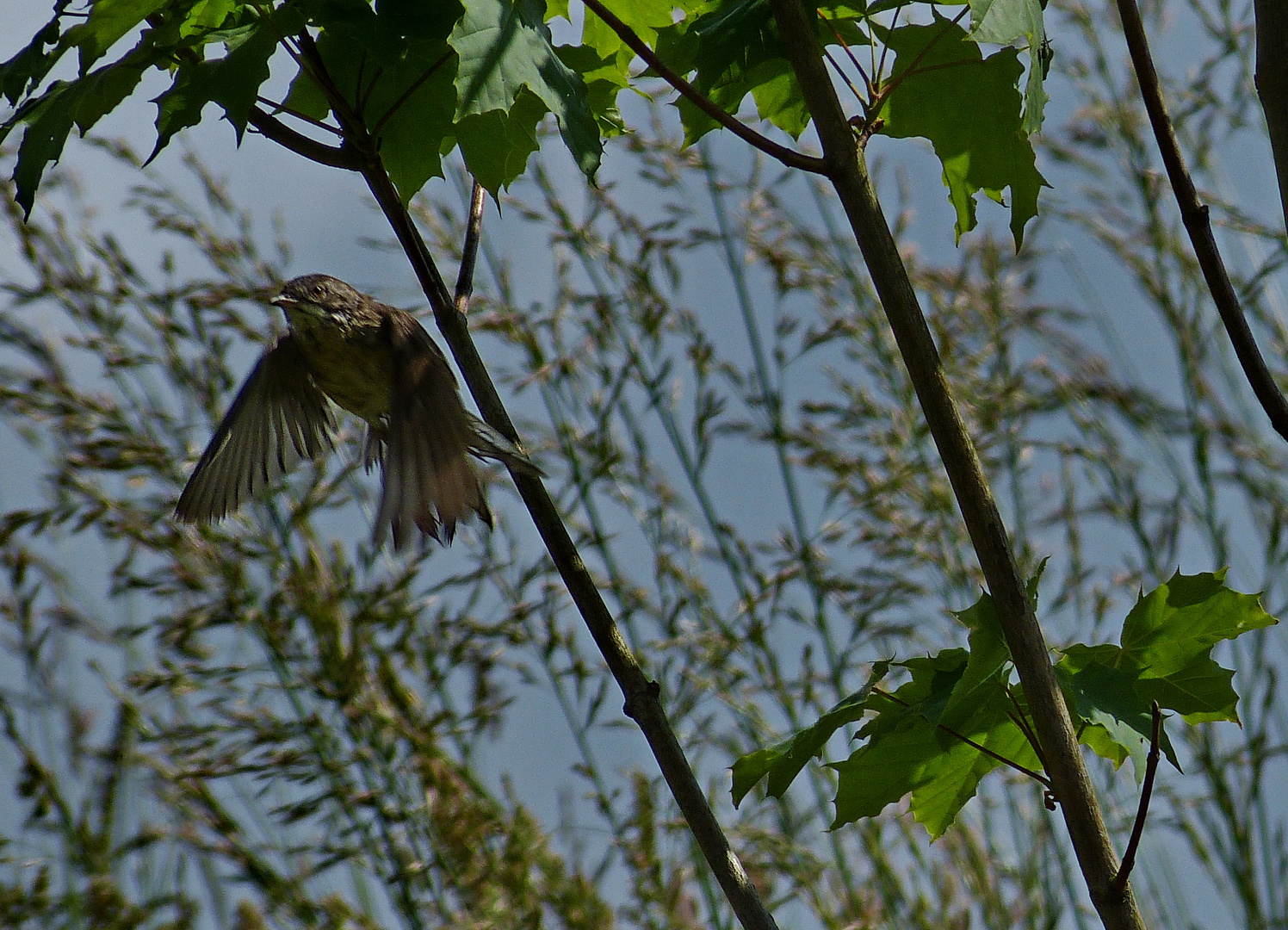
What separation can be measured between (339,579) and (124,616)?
0.34 meters

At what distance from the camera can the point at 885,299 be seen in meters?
0.75

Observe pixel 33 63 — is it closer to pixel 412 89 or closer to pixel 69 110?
pixel 69 110

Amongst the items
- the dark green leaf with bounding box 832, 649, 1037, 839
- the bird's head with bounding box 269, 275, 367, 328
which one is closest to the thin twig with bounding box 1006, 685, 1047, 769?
the dark green leaf with bounding box 832, 649, 1037, 839

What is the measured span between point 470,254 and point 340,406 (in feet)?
0.97

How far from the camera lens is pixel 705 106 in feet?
2.54

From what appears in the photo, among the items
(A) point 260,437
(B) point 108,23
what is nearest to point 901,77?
(B) point 108,23

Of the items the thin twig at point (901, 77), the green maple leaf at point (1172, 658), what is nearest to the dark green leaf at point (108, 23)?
the thin twig at point (901, 77)

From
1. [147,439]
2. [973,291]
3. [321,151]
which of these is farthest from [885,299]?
[973,291]

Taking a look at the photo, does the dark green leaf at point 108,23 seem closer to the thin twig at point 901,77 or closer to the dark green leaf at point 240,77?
the dark green leaf at point 240,77

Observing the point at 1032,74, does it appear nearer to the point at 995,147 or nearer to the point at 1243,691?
the point at 995,147

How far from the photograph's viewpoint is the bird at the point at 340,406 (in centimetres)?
86

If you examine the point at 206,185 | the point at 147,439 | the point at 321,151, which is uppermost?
the point at 206,185

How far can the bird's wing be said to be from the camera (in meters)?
0.79

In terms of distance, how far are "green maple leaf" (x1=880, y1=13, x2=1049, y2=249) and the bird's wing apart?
391 millimetres
